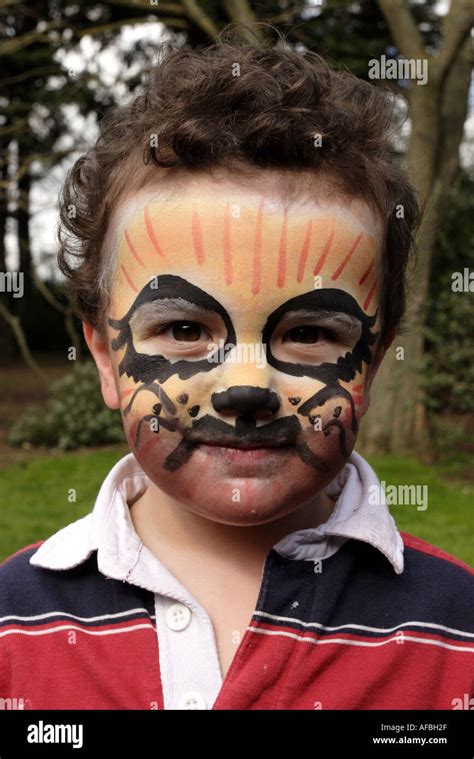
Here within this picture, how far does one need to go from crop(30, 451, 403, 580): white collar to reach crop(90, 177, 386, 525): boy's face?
0.56 ft

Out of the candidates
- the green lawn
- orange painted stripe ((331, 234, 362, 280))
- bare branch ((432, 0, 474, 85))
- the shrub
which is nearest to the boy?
orange painted stripe ((331, 234, 362, 280))

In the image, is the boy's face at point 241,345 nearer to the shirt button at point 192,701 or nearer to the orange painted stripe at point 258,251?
the orange painted stripe at point 258,251

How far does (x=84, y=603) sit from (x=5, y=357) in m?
14.2

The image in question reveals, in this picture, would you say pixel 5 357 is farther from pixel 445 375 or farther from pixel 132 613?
pixel 132 613

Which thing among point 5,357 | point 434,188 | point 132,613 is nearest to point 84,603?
point 132,613

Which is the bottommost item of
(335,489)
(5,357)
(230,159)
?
(5,357)

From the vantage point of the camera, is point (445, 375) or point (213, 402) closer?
point (213, 402)

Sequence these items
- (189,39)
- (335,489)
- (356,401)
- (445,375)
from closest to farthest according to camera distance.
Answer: (356,401) → (335,489) → (445,375) → (189,39)

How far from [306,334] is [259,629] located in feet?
2.13

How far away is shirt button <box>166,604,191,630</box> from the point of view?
6.15ft

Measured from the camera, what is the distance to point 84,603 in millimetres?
1967

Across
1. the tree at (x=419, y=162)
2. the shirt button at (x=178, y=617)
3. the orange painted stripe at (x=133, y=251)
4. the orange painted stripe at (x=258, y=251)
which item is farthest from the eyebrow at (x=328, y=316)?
the tree at (x=419, y=162)

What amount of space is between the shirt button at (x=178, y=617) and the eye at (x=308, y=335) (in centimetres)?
63

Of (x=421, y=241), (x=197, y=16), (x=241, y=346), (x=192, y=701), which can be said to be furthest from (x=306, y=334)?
(x=197, y=16)
